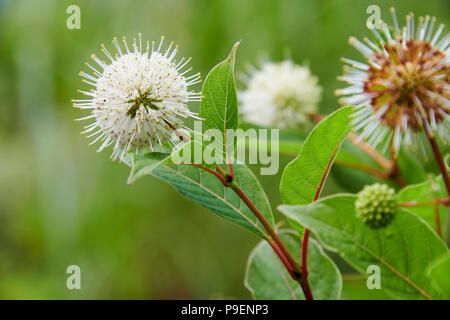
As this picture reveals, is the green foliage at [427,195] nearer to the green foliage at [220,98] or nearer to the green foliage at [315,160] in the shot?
the green foliage at [315,160]

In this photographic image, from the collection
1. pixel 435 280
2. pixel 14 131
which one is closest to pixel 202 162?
pixel 435 280

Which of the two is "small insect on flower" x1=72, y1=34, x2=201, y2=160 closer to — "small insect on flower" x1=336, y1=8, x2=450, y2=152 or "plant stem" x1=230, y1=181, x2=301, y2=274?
"plant stem" x1=230, y1=181, x2=301, y2=274

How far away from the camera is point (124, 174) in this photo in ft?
9.19

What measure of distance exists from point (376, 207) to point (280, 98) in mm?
844

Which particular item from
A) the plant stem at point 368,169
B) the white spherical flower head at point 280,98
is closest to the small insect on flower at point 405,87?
Result: the plant stem at point 368,169

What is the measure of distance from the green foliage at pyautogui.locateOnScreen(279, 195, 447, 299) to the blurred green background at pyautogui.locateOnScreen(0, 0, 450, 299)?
188 centimetres

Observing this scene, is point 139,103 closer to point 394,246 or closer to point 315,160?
point 315,160

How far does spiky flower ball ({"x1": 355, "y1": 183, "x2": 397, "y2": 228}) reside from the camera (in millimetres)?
616

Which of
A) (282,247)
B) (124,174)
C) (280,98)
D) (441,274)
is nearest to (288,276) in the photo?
(282,247)

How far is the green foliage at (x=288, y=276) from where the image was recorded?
782mm

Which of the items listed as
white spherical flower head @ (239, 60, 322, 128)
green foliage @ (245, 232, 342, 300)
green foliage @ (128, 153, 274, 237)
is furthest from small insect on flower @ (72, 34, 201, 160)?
white spherical flower head @ (239, 60, 322, 128)

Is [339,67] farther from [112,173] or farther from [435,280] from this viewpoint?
[435,280]

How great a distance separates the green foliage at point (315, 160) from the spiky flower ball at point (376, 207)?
0.08 metres

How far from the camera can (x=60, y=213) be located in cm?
255
